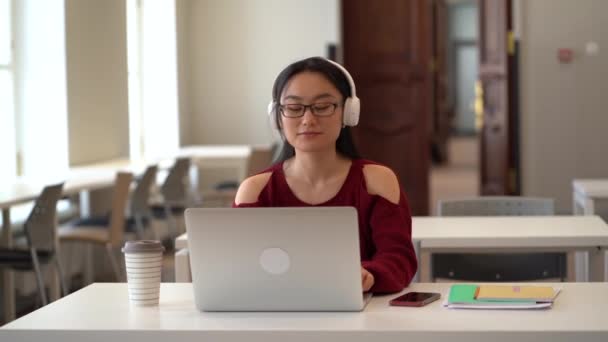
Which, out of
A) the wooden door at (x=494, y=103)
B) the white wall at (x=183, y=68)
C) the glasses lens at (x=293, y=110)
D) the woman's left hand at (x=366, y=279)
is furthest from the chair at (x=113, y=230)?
the wooden door at (x=494, y=103)

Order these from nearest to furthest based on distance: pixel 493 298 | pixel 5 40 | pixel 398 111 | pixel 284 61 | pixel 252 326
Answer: pixel 252 326, pixel 493 298, pixel 5 40, pixel 398 111, pixel 284 61

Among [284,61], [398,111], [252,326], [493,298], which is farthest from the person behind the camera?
[284,61]

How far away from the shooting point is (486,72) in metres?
9.81

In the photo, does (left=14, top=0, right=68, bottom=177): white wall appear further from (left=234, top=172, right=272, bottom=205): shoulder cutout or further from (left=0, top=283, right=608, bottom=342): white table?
(left=0, top=283, right=608, bottom=342): white table

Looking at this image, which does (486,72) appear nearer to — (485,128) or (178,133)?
(485,128)

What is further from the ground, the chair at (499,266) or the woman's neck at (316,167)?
the woman's neck at (316,167)

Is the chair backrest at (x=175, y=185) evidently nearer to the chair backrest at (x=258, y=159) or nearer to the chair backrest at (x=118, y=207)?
the chair backrest at (x=258, y=159)

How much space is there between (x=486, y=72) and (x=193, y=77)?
2.90 meters

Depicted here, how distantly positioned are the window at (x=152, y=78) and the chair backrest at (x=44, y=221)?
10.6 feet

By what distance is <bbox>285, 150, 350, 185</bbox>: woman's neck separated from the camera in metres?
2.67

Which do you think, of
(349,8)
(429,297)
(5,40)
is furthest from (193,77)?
(429,297)

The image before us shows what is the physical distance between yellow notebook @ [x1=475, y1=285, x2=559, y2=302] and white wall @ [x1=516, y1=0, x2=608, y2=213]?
776 centimetres

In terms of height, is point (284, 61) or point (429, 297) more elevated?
point (284, 61)

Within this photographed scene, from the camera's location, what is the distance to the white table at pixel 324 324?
79.7 inches
